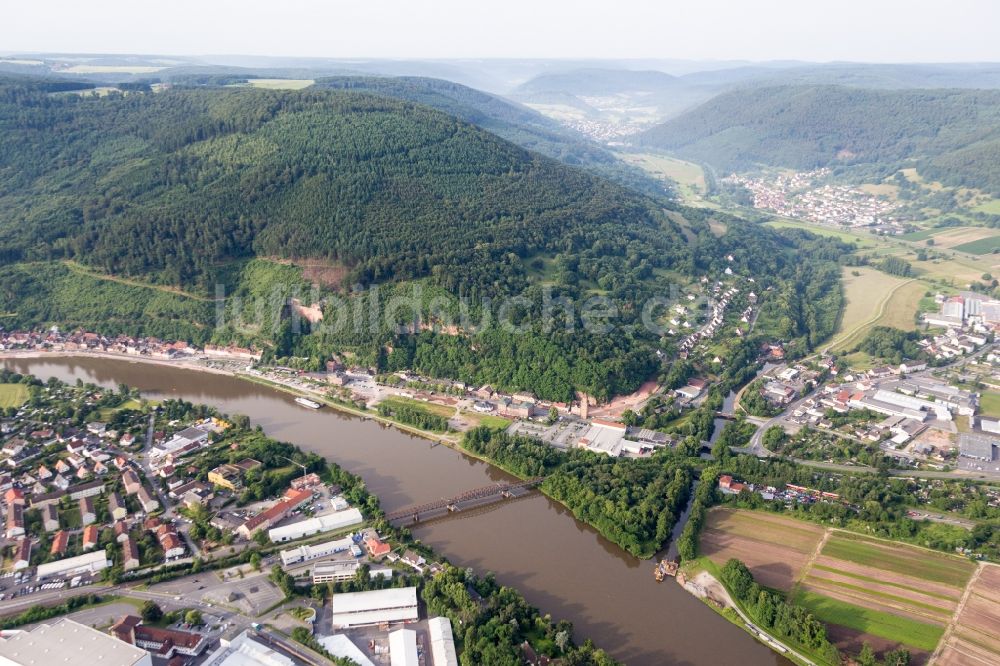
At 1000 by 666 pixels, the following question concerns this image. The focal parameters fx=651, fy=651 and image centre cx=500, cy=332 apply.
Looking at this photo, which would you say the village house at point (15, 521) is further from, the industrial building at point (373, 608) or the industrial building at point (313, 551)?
the industrial building at point (373, 608)

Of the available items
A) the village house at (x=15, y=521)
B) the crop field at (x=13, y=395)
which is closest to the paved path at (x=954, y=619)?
the village house at (x=15, y=521)

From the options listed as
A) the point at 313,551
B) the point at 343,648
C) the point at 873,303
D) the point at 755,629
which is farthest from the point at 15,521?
the point at 873,303

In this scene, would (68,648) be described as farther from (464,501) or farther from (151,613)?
(464,501)

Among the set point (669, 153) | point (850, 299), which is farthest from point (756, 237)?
point (669, 153)

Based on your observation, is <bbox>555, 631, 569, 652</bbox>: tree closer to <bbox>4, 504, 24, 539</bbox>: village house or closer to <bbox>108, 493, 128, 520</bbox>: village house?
<bbox>108, 493, 128, 520</bbox>: village house

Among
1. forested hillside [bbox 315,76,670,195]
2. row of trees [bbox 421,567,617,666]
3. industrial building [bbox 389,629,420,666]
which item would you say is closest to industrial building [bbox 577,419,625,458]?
row of trees [bbox 421,567,617,666]

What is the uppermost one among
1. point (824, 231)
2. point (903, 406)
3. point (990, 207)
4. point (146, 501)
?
point (990, 207)

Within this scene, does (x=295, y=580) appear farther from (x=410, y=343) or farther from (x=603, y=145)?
(x=603, y=145)
